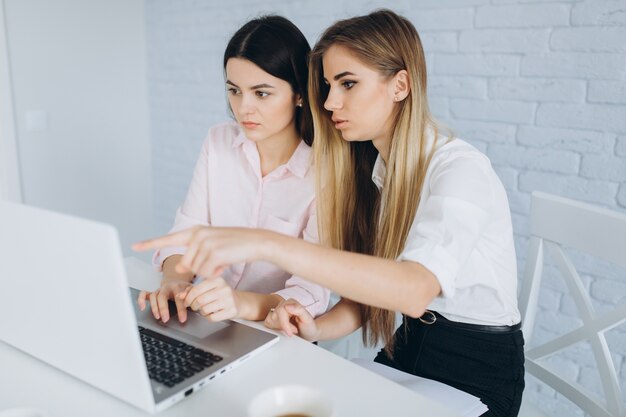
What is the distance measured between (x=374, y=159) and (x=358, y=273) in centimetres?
54

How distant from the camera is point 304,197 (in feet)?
4.05

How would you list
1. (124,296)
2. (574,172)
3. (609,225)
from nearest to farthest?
(124,296) → (609,225) → (574,172)

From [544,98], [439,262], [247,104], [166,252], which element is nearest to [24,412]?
[439,262]

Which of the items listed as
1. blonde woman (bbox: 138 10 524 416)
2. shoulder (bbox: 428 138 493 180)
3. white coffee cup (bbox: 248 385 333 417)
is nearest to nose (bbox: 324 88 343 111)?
blonde woman (bbox: 138 10 524 416)

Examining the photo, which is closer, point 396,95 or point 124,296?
point 124,296

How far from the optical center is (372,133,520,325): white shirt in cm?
75

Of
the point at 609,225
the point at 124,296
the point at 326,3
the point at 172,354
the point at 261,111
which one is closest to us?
the point at 124,296

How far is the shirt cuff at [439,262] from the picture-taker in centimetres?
73

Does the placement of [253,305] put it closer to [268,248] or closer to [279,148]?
[268,248]

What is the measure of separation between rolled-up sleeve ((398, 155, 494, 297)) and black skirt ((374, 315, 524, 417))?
0.23 m

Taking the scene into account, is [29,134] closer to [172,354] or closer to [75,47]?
[75,47]

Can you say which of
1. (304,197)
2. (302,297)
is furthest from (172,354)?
(304,197)

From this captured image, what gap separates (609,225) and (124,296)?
2.63 feet

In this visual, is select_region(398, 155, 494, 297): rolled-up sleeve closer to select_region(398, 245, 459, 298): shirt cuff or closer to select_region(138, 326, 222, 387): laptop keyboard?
select_region(398, 245, 459, 298): shirt cuff
